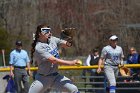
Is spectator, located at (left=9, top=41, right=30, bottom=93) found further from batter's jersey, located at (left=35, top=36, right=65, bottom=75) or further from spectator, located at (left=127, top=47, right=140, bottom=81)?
batter's jersey, located at (left=35, top=36, right=65, bottom=75)

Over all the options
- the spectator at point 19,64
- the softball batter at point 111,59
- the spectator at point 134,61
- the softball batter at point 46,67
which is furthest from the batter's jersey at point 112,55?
the softball batter at point 46,67

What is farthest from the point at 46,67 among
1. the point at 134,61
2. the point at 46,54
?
the point at 134,61

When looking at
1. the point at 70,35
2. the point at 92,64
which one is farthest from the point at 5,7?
the point at 70,35

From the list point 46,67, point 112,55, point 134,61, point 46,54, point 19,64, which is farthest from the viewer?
Answer: point 134,61

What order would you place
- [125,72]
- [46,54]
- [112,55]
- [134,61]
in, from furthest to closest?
1. [134,61]
2. [125,72]
3. [112,55]
4. [46,54]

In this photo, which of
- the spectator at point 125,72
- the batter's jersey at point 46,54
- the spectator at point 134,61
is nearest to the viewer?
the batter's jersey at point 46,54

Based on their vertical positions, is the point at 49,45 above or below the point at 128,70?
above

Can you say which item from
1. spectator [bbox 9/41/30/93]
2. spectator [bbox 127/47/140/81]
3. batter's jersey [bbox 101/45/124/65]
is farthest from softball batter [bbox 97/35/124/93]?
spectator [bbox 9/41/30/93]

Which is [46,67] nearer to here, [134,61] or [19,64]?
[19,64]

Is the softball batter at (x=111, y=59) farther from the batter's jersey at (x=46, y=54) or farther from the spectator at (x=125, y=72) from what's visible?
the batter's jersey at (x=46, y=54)

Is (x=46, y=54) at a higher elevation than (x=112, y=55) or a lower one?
higher

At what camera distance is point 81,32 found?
90.3ft

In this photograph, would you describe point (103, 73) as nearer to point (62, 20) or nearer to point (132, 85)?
point (132, 85)

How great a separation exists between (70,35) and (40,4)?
18299 millimetres
